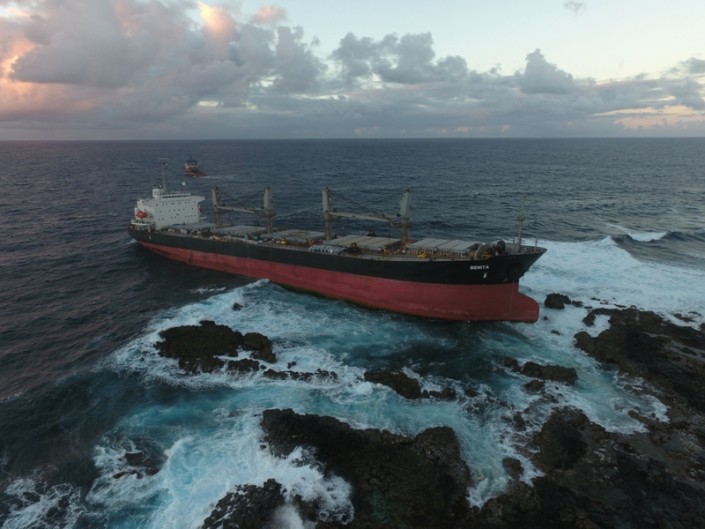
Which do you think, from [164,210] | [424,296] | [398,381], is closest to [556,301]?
[424,296]

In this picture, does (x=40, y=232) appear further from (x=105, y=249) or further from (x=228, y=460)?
(x=228, y=460)

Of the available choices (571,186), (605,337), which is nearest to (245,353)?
(605,337)

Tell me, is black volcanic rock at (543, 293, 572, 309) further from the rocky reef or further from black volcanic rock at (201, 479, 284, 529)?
black volcanic rock at (201, 479, 284, 529)

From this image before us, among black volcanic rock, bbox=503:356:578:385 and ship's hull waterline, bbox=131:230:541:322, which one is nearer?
black volcanic rock, bbox=503:356:578:385

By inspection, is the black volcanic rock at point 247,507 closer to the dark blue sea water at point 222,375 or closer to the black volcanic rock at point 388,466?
the dark blue sea water at point 222,375

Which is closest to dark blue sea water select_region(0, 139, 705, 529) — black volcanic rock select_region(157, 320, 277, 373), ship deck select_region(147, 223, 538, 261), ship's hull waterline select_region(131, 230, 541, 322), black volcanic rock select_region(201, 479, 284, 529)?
black volcanic rock select_region(201, 479, 284, 529)

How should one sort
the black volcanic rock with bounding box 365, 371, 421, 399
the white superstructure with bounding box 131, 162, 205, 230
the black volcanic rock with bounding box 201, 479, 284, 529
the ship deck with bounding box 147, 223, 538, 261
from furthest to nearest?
the white superstructure with bounding box 131, 162, 205, 230
the ship deck with bounding box 147, 223, 538, 261
the black volcanic rock with bounding box 365, 371, 421, 399
the black volcanic rock with bounding box 201, 479, 284, 529
